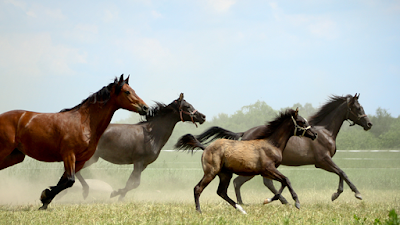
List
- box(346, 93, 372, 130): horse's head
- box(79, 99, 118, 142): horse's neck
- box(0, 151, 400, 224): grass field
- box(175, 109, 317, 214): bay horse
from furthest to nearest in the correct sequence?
box(346, 93, 372, 130): horse's head < box(79, 99, 118, 142): horse's neck < box(175, 109, 317, 214): bay horse < box(0, 151, 400, 224): grass field

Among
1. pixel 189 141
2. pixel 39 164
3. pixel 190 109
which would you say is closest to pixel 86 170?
pixel 39 164

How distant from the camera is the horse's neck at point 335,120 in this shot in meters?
9.39

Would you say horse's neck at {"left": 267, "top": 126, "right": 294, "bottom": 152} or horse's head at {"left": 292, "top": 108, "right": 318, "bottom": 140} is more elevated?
horse's head at {"left": 292, "top": 108, "right": 318, "bottom": 140}

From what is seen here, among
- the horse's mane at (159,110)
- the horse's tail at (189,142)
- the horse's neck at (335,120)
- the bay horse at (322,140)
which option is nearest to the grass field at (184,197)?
the bay horse at (322,140)

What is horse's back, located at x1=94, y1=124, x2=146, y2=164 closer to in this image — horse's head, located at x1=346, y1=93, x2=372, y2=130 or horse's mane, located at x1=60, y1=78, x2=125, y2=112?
horse's mane, located at x1=60, y1=78, x2=125, y2=112

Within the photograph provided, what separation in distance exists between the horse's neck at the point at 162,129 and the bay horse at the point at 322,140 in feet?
3.49

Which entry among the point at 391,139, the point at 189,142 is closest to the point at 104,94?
the point at 189,142

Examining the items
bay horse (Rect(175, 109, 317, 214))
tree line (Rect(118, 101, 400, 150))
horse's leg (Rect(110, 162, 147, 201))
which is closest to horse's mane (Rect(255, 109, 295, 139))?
bay horse (Rect(175, 109, 317, 214))

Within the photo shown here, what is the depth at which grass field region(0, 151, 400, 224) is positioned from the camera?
19.0 feet

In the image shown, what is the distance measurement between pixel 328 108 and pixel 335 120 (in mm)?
368

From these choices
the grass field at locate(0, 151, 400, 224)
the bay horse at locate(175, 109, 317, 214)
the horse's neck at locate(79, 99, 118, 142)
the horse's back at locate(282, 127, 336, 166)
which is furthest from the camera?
the horse's back at locate(282, 127, 336, 166)

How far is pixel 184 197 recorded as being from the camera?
36.3 feet

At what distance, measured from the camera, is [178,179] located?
13.6 meters

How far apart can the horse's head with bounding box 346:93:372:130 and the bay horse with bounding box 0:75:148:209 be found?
5236 millimetres
